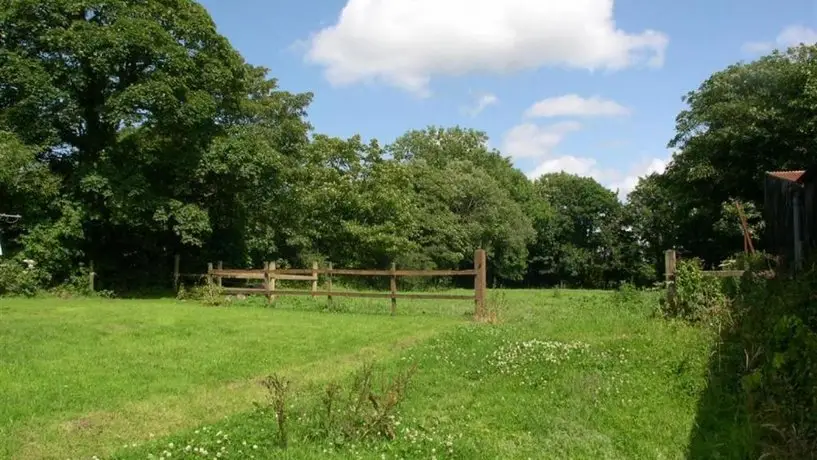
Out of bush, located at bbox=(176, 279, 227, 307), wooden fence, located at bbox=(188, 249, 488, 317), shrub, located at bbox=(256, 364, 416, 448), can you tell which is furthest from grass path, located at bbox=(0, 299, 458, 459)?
bush, located at bbox=(176, 279, 227, 307)

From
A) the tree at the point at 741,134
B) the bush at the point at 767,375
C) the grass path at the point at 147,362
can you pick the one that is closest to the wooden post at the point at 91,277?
the grass path at the point at 147,362

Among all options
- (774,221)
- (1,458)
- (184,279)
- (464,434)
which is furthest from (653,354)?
(184,279)

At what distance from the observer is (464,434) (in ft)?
18.6

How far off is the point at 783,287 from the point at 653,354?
199cm

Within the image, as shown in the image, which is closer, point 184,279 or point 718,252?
point 184,279

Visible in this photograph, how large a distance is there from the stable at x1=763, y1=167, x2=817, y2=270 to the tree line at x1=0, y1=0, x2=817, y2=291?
13495 mm

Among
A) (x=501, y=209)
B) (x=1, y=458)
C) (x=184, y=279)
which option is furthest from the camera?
(x=501, y=209)

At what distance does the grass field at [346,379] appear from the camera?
5.41 metres

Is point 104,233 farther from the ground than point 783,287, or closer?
farther from the ground

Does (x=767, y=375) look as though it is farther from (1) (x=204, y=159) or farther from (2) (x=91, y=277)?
(2) (x=91, y=277)

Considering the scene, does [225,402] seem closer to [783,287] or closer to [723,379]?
[723,379]

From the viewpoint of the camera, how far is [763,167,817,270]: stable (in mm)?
10805

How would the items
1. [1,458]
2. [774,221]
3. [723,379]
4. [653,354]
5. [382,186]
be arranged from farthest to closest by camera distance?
1. [382,186]
2. [774,221]
3. [653,354]
4. [723,379]
5. [1,458]

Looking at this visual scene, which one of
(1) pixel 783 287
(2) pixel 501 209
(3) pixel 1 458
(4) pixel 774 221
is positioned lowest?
(3) pixel 1 458
